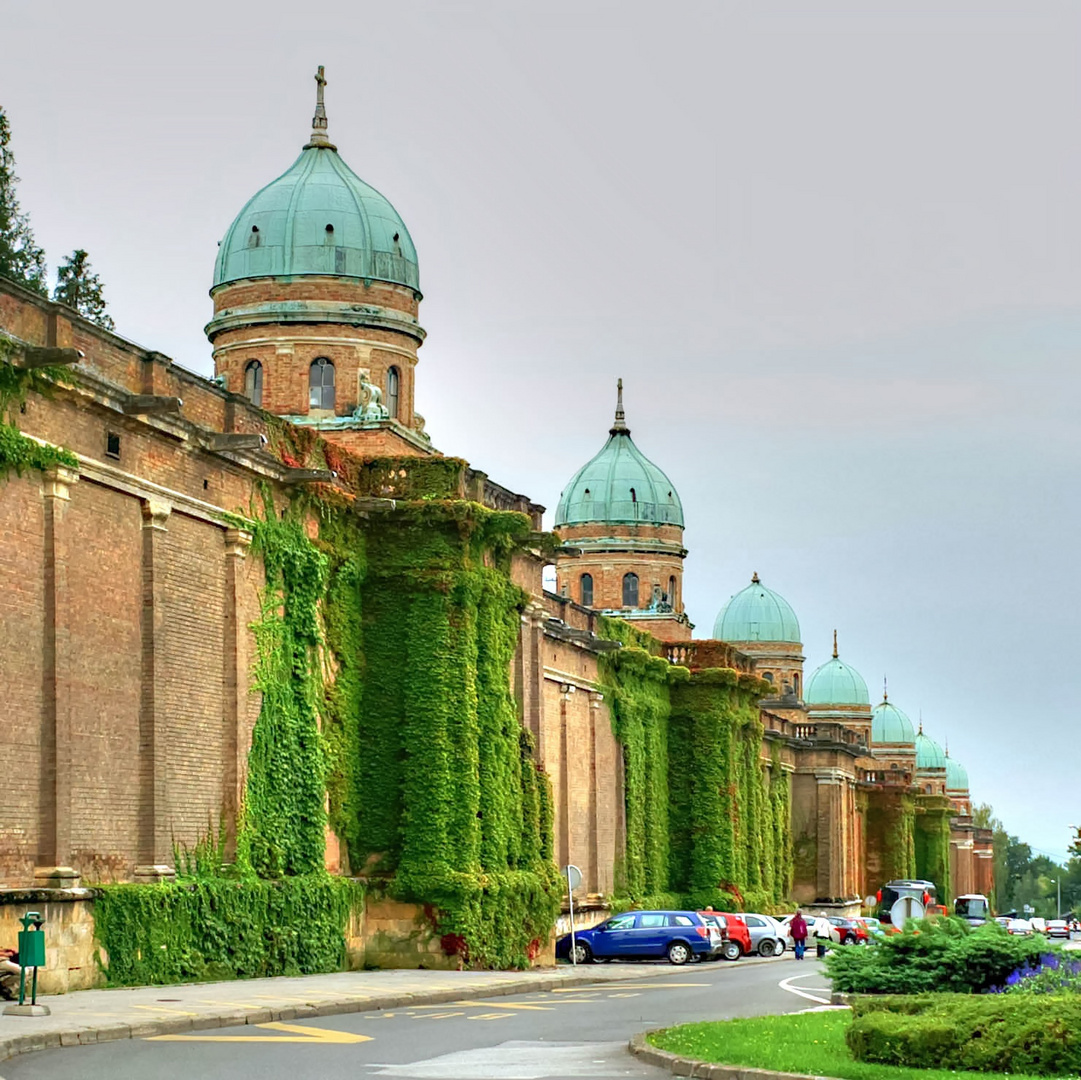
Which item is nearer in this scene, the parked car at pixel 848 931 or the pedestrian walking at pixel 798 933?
the pedestrian walking at pixel 798 933

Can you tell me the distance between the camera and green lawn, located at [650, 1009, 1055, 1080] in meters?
20.1

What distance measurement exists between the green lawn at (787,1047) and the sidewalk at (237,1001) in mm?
5793

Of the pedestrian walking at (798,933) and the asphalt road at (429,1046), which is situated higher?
the asphalt road at (429,1046)

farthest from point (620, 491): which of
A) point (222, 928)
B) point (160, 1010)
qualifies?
point (160, 1010)

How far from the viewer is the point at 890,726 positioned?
6826 inches

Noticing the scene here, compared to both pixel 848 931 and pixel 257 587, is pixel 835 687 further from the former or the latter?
pixel 257 587

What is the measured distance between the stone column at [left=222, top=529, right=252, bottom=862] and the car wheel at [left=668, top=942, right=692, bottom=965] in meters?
18.7

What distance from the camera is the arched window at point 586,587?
96.1 metres

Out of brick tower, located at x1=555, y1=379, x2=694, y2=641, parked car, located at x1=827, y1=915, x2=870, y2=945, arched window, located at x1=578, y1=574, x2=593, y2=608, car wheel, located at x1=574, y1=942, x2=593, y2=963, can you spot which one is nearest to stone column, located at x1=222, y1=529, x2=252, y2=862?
car wheel, located at x1=574, y1=942, x2=593, y2=963

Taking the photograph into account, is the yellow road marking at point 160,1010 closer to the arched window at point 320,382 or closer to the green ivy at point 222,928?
the green ivy at point 222,928

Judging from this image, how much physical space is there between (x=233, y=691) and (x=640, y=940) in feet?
61.4

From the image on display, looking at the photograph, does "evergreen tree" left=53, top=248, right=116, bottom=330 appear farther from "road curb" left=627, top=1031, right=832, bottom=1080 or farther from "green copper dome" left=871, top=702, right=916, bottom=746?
"green copper dome" left=871, top=702, right=916, bottom=746

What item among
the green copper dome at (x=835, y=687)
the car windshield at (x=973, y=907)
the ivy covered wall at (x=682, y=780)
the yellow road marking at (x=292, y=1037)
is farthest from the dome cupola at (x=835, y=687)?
the yellow road marking at (x=292, y=1037)

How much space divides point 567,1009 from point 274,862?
941cm
